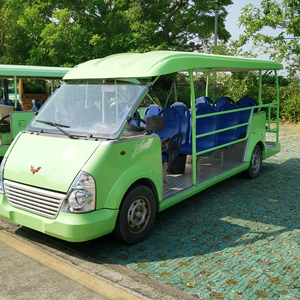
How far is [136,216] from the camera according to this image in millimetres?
4625

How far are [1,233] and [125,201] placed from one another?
182 cm

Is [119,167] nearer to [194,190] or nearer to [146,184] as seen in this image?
[146,184]

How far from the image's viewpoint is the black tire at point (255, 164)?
7570 millimetres

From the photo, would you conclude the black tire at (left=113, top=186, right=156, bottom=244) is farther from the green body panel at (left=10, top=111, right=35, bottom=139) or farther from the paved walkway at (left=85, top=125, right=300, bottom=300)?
the green body panel at (left=10, top=111, right=35, bottom=139)

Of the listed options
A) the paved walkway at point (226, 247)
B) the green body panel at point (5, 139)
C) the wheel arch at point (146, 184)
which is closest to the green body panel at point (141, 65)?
the wheel arch at point (146, 184)

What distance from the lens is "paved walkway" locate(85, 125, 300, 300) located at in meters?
3.72

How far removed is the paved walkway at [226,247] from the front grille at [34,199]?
76cm

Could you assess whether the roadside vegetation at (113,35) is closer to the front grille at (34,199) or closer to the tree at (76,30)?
the tree at (76,30)

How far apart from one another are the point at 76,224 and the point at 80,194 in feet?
1.00

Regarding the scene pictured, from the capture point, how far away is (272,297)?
349 cm

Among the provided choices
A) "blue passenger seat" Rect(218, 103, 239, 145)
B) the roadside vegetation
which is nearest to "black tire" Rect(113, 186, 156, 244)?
"blue passenger seat" Rect(218, 103, 239, 145)

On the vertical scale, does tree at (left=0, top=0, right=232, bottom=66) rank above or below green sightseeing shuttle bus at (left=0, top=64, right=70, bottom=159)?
above

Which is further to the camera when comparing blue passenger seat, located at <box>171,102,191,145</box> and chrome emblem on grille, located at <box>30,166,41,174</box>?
blue passenger seat, located at <box>171,102,191,145</box>

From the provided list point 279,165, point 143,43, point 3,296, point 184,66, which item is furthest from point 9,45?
point 3,296
